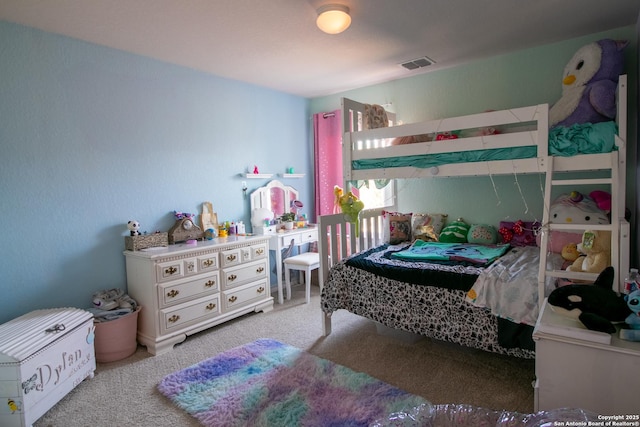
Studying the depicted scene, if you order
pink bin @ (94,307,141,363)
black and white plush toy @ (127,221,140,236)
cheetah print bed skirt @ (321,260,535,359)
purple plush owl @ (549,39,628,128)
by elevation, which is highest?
purple plush owl @ (549,39,628,128)

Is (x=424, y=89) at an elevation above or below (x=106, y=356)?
above

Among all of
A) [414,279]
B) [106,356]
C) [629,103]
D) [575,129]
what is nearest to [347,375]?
[414,279]

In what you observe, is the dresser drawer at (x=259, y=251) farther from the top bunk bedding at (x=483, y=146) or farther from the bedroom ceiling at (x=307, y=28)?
the bedroom ceiling at (x=307, y=28)

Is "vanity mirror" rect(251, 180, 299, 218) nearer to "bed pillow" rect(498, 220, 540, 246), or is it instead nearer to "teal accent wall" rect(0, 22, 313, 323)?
"teal accent wall" rect(0, 22, 313, 323)

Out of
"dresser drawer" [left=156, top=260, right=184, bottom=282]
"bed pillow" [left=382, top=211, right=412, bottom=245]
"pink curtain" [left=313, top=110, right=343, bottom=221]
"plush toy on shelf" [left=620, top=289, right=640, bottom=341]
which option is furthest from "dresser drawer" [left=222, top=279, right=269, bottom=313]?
"plush toy on shelf" [left=620, top=289, right=640, bottom=341]

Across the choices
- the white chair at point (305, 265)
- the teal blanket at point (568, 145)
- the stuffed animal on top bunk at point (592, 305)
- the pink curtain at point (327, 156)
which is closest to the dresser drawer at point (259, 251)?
the white chair at point (305, 265)

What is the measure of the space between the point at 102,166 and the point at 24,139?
0.49 meters

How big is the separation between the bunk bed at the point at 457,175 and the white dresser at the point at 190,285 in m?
0.82

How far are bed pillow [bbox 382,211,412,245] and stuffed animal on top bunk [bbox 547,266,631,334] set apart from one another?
5.98 ft

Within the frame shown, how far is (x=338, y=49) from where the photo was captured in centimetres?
291

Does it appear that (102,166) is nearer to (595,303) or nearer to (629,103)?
(595,303)

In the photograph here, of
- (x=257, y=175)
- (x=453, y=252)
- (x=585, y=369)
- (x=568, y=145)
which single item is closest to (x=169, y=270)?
(x=257, y=175)

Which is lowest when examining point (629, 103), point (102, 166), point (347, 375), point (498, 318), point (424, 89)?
point (347, 375)

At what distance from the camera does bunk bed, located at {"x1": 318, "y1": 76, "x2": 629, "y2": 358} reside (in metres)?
1.98
